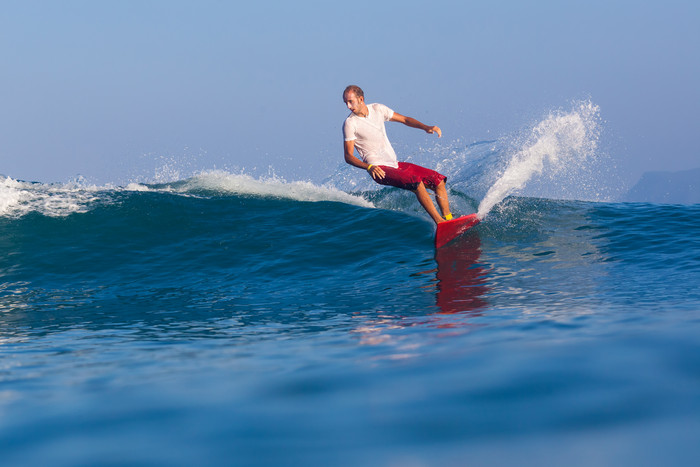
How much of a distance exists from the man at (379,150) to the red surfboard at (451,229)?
0.12 metres

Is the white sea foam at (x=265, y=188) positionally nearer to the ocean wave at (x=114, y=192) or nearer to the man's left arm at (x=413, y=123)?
the ocean wave at (x=114, y=192)

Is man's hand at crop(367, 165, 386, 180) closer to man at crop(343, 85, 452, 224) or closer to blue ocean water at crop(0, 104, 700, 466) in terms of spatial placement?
man at crop(343, 85, 452, 224)

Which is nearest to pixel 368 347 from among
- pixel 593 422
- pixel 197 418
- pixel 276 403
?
pixel 276 403

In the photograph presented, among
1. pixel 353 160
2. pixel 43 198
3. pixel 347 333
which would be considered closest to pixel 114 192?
pixel 43 198

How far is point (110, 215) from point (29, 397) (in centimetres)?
899

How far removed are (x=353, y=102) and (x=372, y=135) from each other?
19.8 inches

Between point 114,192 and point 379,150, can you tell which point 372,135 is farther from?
point 114,192

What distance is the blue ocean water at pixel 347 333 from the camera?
2039 mm

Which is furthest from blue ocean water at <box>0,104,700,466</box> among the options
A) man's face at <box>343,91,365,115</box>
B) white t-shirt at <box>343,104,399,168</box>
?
man's face at <box>343,91,365,115</box>

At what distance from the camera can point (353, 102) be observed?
7863mm

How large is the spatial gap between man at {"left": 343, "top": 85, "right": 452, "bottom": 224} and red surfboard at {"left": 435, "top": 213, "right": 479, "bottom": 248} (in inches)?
4.6

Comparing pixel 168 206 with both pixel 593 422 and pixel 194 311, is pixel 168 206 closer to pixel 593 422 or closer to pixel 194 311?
pixel 194 311

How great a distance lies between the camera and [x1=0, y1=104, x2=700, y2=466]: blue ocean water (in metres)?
2.04

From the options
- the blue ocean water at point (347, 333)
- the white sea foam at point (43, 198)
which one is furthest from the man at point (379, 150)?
the white sea foam at point (43, 198)
